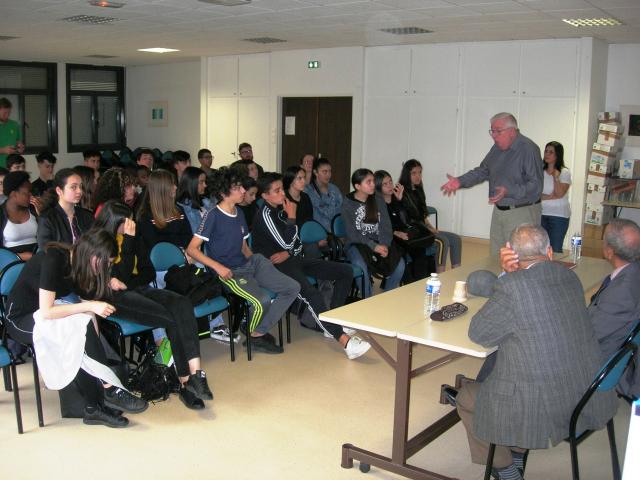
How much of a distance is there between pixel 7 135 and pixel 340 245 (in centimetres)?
543

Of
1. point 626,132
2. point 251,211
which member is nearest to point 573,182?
point 626,132

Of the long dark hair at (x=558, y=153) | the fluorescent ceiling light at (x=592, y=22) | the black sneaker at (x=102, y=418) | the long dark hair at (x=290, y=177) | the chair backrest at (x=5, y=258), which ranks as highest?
the fluorescent ceiling light at (x=592, y=22)

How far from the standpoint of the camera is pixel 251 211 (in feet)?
21.3

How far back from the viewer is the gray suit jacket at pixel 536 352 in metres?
2.85

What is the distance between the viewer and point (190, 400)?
14.1ft

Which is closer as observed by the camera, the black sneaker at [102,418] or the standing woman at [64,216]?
the black sneaker at [102,418]

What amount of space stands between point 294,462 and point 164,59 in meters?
11.9

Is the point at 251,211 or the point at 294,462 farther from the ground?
the point at 251,211

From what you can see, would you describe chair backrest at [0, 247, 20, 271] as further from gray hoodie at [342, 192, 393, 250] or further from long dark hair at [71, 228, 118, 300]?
gray hoodie at [342, 192, 393, 250]

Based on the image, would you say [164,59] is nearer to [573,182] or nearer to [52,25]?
[52,25]

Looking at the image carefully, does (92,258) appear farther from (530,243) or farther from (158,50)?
(158,50)

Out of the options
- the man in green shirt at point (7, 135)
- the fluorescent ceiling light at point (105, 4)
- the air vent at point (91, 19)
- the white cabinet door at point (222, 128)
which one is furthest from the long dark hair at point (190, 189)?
the white cabinet door at point (222, 128)

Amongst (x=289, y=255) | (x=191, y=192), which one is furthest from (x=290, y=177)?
(x=289, y=255)

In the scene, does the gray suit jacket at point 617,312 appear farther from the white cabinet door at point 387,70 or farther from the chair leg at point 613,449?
the white cabinet door at point 387,70
